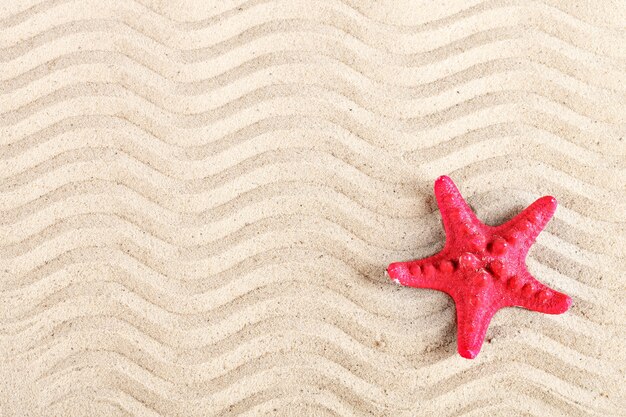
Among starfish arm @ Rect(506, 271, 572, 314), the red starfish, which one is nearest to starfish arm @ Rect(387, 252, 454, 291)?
the red starfish

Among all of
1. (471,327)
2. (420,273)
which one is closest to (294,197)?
(420,273)

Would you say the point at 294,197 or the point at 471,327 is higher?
the point at 294,197

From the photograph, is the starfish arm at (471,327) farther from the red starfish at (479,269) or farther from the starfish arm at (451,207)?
the starfish arm at (451,207)

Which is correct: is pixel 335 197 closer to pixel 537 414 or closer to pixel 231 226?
pixel 231 226

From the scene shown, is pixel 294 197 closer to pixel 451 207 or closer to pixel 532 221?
pixel 451 207

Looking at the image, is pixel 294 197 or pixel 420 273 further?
pixel 294 197

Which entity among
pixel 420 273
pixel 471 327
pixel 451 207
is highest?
pixel 451 207

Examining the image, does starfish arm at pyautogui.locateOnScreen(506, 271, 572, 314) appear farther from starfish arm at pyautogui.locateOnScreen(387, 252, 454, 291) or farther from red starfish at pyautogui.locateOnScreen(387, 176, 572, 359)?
starfish arm at pyautogui.locateOnScreen(387, 252, 454, 291)
